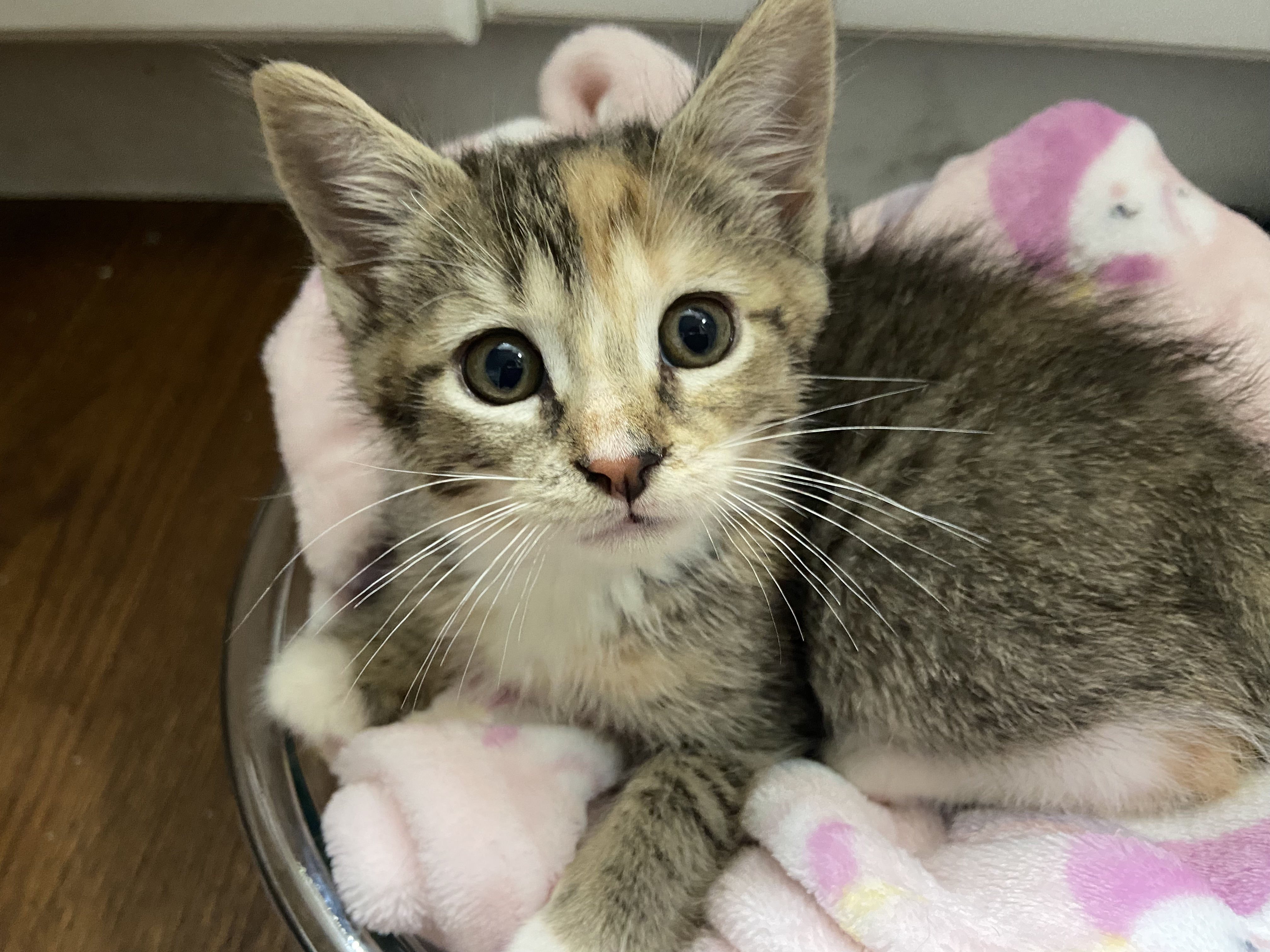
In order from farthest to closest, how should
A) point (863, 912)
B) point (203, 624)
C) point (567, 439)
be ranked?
1. point (203, 624)
2. point (863, 912)
3. point (567, 439)

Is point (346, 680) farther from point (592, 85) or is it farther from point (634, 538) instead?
point (592, 85)

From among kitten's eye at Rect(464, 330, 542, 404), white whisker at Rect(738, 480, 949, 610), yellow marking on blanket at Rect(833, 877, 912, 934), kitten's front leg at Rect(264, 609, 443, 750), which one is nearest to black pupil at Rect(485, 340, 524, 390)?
kitten's eye at Rect(464, 330, 542, 404)

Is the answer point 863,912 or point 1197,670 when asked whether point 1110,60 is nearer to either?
point 1197,670

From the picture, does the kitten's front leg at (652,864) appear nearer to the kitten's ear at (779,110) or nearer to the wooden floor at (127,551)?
the wooden floor at (127,551)

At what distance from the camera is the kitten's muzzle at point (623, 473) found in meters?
0.69

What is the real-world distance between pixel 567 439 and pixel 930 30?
0.93m

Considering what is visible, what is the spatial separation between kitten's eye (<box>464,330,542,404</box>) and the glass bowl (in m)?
0.45

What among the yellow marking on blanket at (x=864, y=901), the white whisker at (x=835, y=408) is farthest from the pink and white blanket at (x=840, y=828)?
the white whisker at (x=835, y=408)

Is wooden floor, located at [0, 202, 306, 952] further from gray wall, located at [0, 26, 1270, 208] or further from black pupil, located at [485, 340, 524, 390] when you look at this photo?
black pupil, located at [485, 340, 524, 390]

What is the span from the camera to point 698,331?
0.77m

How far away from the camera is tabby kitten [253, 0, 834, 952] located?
73cm

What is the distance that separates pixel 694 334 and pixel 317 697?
1.80 feet

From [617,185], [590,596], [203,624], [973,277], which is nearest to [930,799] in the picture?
[590,596]

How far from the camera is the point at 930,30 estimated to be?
1317 millimetres
